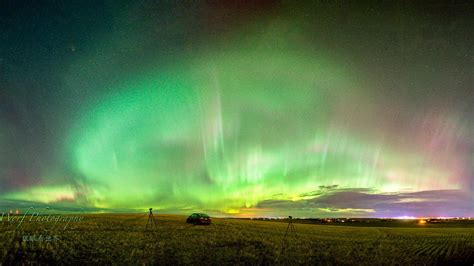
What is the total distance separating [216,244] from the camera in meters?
34.0

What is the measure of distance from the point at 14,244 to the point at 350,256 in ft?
83.7

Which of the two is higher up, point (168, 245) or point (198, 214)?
point (198, 214)

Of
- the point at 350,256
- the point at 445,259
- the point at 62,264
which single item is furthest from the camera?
the point at 445,259

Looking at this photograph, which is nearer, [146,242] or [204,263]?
[204,263]

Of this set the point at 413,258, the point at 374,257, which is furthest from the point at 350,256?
the point at 413,258

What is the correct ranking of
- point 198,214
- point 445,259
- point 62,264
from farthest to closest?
point 198,214 → point 445,259 → point 62,264

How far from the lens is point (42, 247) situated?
27172 millimetres

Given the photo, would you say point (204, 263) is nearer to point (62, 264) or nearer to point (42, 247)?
point (62, 264)

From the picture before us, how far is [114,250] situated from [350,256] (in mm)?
18122

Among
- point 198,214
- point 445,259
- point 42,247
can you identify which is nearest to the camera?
point 42,247

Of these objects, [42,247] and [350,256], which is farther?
[350,256]

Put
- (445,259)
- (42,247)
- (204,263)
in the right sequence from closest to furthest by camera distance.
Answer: (204,263) < (42,247) < (445,259)

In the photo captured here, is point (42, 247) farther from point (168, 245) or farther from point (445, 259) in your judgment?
point (445, 259)

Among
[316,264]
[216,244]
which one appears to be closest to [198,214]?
[216,244]
